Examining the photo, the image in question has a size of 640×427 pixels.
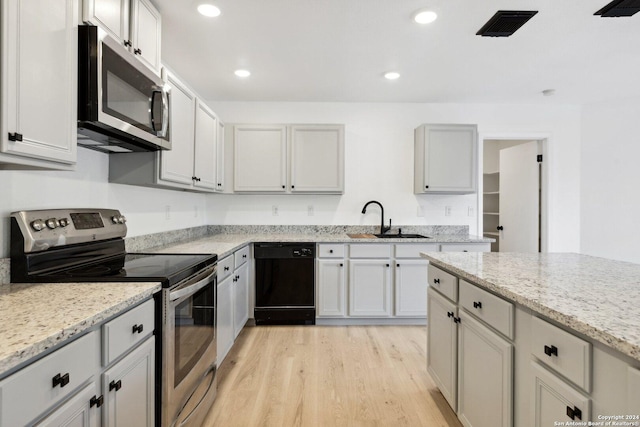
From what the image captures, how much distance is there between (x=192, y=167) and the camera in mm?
2543

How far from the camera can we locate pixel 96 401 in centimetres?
99

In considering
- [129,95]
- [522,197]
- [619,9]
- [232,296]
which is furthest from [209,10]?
[522,197]

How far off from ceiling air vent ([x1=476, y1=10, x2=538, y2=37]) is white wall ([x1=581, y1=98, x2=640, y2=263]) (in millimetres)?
2528

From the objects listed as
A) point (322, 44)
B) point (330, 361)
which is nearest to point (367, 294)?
point (330, 361)

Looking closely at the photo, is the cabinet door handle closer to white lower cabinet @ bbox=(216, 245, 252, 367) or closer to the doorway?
white lower cabinet @ bbox=(216, 245, 252, 367)

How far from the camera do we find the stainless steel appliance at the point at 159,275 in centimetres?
135

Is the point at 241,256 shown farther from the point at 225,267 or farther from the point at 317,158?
the point at 317,158

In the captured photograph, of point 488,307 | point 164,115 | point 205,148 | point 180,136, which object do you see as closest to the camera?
point 488,307

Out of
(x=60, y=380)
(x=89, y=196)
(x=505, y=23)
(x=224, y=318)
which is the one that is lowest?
(x=224, y=318)

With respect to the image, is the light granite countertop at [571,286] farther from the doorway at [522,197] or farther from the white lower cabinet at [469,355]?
the doorway at [522,197]

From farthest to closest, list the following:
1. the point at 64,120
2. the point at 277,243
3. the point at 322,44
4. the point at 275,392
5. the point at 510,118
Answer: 1. the point at 510,118
2. the point at 277,243
3. the point at 322,44
4. the point at 275,392
5. the point at 64,120

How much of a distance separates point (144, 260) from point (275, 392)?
1.17 m

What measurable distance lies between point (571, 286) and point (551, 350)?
1.17ft

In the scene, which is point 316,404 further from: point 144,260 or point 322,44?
point 322,44
